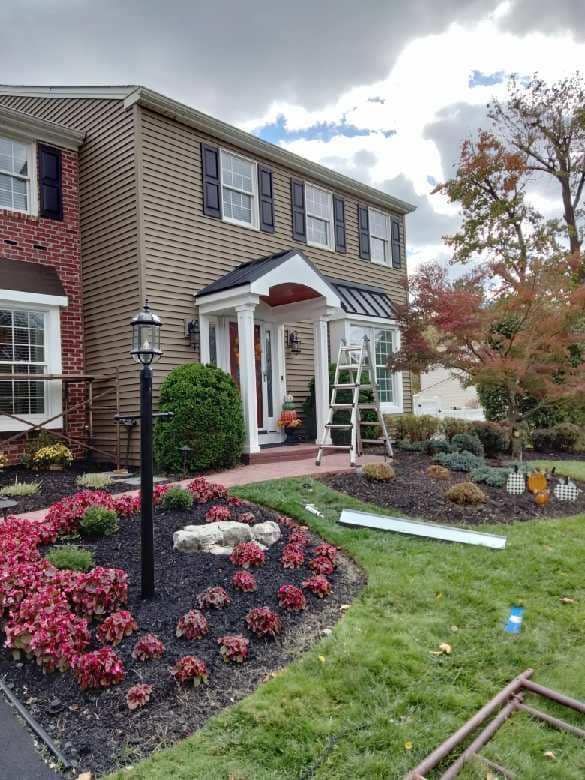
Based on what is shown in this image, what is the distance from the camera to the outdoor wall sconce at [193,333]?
30.3ft

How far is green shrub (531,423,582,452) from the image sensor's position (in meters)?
12.0

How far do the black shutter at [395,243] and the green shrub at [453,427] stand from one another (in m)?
4.64

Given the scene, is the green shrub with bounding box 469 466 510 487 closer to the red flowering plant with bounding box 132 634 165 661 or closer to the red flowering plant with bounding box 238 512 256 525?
the red flowering plant with bounding box 238 512 256 525

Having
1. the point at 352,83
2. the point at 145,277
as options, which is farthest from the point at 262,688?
the point at 352,83

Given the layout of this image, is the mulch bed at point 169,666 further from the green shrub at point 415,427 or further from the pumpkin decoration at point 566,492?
the green shrub at point 415,427

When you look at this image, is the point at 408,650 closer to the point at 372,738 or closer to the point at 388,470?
the point at 372,738

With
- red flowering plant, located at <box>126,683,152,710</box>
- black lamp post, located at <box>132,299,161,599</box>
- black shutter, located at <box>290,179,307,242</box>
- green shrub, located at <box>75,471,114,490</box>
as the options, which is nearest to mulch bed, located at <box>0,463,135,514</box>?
green shrub, located at <box>75,471,114,490</box>

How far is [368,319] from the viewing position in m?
11.6

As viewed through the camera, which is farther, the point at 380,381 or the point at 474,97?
the point at 474,97

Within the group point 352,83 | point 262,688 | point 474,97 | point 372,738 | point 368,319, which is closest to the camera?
point 372,738

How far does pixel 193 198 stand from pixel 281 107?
14.1 ft

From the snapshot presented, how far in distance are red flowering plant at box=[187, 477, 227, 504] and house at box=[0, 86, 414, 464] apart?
8.59ft

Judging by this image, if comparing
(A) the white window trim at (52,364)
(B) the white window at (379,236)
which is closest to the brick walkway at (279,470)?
(A) the white window trim at (52,364)

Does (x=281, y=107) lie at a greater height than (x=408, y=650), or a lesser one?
greater
